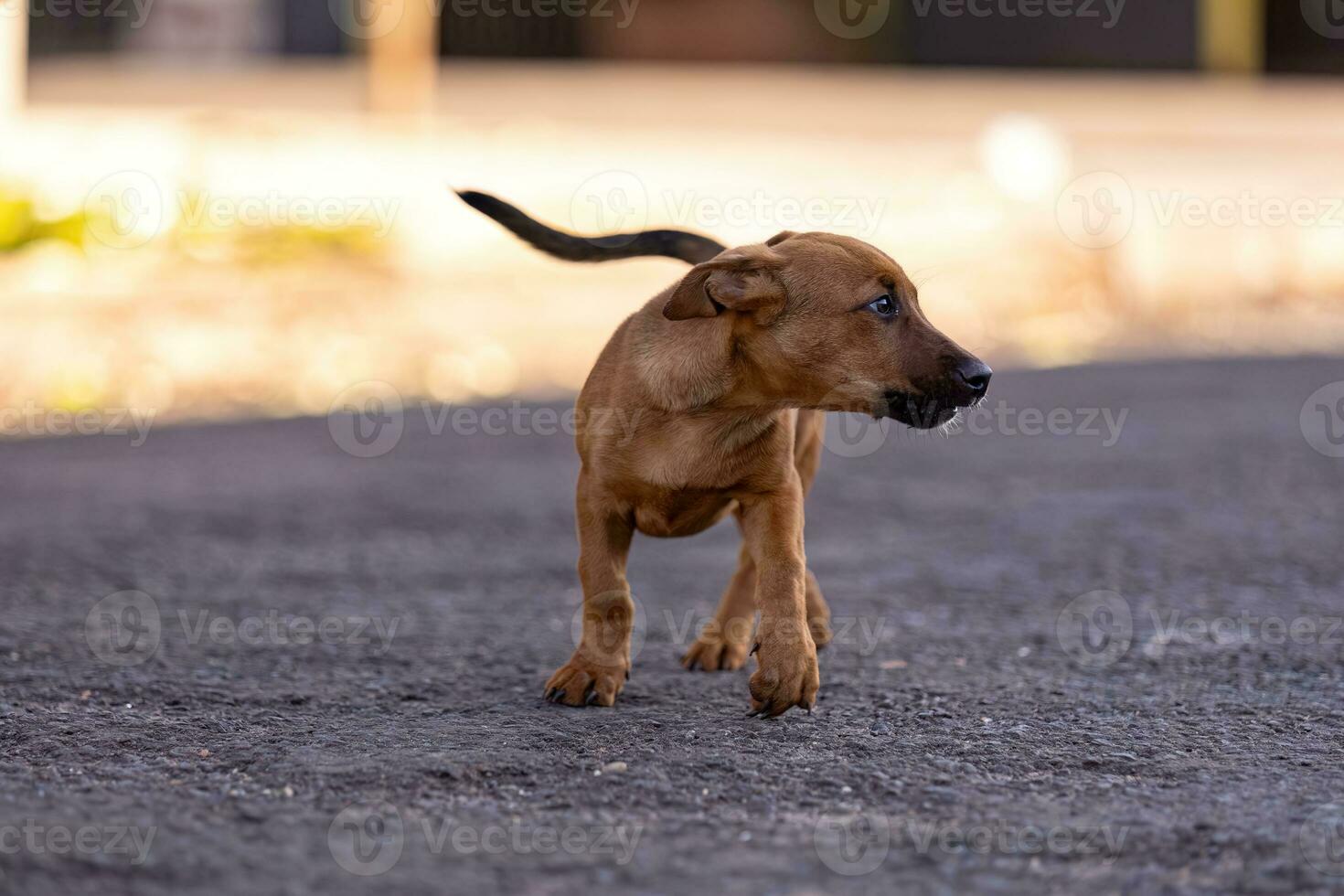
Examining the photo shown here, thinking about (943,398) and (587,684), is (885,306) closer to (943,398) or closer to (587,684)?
(943,398)

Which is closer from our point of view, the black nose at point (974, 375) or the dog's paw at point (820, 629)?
the black nose at point (974, 375)

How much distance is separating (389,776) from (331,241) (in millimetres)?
8633

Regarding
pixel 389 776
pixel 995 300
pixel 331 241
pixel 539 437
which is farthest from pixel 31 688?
pixel 995 300

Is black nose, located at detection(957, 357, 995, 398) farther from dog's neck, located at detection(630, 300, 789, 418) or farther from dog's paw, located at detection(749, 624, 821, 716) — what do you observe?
dog's paw, located at detection(749, 624, 821, 716)

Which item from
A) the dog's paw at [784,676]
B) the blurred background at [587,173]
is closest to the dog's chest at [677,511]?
the dog's paw at [784,676]

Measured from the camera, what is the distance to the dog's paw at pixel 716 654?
4.50m

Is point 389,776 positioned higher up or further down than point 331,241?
further down

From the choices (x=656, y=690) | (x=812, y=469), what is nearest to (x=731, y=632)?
(x=656, y=690)

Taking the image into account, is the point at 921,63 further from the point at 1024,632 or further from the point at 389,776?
the point at 389,776

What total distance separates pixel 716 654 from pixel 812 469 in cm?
59

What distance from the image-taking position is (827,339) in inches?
153

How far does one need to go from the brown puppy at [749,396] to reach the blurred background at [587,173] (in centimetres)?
646

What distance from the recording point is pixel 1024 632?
5.03 meters

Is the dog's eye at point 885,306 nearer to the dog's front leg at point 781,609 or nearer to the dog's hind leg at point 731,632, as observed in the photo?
the dog's front leg at point 781,609
